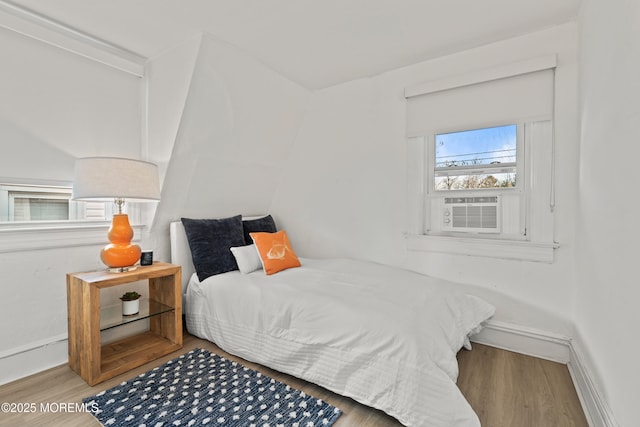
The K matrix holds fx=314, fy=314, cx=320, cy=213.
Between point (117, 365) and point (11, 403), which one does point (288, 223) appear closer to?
point (117, 365)

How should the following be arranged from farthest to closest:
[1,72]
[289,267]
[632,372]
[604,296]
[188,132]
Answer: [289,267] → [188,132] → [1,72] → [604,296] → [632,372]

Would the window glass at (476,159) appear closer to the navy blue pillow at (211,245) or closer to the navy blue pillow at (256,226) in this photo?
the navy blue pillow at (256,226)

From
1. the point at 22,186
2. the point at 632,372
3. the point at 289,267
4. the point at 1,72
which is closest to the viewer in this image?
the point at 632,372

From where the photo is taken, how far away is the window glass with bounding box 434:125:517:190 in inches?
96.0

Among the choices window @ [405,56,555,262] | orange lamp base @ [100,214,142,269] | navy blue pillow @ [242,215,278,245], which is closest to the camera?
orange lamp base @ [100,214,142,269]

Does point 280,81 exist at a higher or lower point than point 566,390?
higher

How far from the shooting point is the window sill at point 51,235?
1935mm

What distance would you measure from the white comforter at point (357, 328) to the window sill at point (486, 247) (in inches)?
15.5

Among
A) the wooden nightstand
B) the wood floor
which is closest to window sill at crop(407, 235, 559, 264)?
the wood floor

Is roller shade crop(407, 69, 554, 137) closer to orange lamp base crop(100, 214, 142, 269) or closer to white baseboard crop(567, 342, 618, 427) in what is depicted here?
white baseboard crop(567, 342, 618, 427)

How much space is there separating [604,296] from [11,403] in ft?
10.2

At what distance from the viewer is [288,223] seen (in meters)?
3.61

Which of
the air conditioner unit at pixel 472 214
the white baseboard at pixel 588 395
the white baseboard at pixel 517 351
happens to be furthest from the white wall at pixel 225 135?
the white baseboard at pixel 588 395

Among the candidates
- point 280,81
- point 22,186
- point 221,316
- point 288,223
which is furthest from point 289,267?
point 22,186
